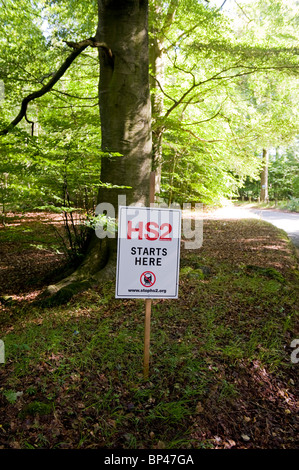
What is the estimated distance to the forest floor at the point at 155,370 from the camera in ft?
8.24

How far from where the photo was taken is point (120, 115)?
505cm

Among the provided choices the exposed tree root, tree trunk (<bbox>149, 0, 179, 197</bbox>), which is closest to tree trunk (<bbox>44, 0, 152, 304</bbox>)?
the exposed tree root

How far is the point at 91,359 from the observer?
3.26 meters

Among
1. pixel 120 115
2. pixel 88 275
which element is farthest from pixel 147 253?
pixel 120 115

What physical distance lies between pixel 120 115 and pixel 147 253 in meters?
3.00

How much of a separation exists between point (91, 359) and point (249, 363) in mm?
1739

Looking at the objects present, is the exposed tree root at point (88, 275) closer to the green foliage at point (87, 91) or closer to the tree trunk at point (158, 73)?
the green foliage at point (87, 91)

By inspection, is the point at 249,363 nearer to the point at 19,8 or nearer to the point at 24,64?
the point at 24,64

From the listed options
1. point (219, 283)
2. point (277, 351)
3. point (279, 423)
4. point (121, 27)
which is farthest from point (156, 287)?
point (121, 27)

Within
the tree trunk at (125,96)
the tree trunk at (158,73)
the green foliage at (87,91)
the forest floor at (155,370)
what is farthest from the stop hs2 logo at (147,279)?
the tree trunk at (158,73)

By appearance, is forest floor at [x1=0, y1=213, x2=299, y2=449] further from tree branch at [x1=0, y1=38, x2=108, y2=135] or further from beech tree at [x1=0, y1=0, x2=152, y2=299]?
tree branch at [x1=0, y1=38, x2=108, y2=135]

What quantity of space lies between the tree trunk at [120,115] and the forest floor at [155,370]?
1.55ft

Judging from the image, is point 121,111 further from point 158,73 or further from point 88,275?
point 158,73

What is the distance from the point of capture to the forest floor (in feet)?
8.24
